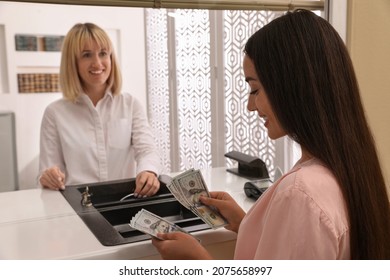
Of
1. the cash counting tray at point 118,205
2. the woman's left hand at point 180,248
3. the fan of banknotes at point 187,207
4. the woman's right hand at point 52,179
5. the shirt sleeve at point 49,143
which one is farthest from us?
the shirt sleeve at point 49,143

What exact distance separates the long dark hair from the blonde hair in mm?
942

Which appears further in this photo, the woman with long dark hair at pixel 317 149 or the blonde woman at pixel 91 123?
the blonde woman at pixel 91 123

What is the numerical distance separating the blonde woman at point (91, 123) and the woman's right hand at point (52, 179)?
0.25ft

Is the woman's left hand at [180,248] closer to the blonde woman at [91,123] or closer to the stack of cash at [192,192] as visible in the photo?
the stack of cash at [192,192]

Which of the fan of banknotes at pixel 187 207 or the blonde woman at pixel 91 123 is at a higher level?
the blonde woman at pixel 91 123

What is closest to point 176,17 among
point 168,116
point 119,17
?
point 119,17

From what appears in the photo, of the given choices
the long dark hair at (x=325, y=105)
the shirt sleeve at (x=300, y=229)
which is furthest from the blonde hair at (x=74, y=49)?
the shirt sleeve at (x=300, y=229)

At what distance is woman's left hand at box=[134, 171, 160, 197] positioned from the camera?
1355 mm

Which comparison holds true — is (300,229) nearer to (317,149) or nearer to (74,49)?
(317,149)

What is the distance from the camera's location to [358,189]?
0.67 meters

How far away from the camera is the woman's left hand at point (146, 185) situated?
4.44 feet

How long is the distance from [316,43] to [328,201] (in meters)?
0.25

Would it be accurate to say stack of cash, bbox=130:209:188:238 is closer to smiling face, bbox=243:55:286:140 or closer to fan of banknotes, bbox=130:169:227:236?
fan of banknotes, bbox=130:169:227:236
